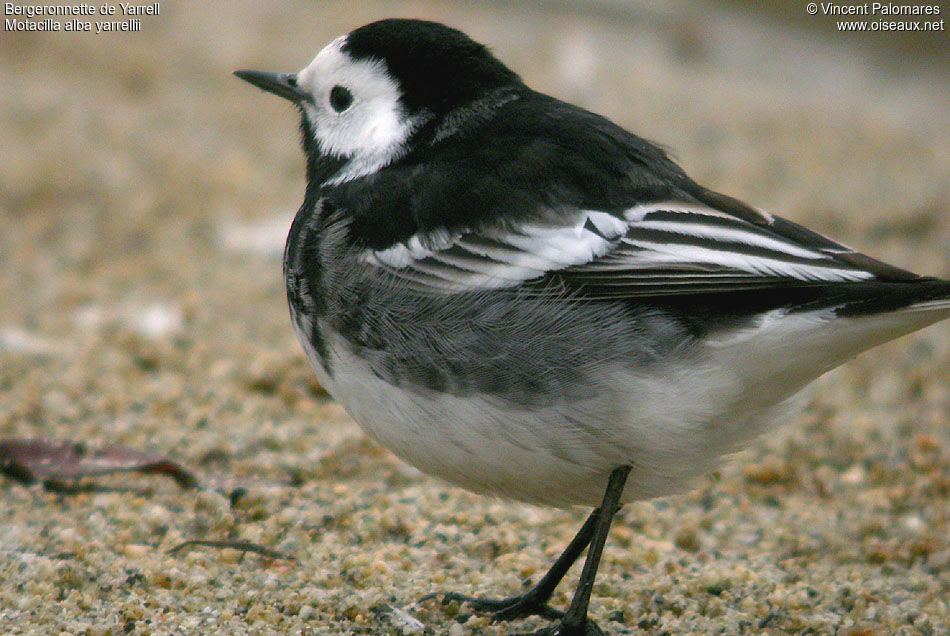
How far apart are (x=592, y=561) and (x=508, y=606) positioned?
0.55 m

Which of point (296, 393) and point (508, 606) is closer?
point (508, 606)

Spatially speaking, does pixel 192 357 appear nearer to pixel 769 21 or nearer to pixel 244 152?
pixel 244 152

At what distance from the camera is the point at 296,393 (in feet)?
20.5

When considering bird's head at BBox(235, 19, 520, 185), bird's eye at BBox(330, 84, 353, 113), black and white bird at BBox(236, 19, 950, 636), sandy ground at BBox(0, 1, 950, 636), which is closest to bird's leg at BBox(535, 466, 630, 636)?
black and white bird at BBox(236, 19, 950, 636)

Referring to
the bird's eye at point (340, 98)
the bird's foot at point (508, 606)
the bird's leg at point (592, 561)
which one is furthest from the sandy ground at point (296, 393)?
the bird's eye at point (340, 98)

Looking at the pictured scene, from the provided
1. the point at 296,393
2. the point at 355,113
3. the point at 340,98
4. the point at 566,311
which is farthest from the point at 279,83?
the point at 296,393

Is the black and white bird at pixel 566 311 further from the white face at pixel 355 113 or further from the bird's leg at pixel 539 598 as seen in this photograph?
the white face at pixel 355 113

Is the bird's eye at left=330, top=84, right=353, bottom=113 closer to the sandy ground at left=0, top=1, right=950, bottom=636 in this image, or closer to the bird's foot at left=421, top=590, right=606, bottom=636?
the sandy ground at left=0, top=1, right=950, bottom=636

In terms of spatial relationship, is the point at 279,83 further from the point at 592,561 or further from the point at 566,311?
the point at 592,561

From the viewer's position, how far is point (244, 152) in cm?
962

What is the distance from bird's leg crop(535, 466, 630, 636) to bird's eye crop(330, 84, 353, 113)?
181 centimetres

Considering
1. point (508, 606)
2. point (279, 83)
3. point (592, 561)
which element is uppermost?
point (279, 83)

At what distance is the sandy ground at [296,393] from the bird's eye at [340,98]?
1.65 metres

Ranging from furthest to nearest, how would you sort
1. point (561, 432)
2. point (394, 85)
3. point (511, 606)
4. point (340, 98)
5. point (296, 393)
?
point (296, 393) → point (340, 98) → point (394, 85) → point (511, 606) → point (561, 432)
